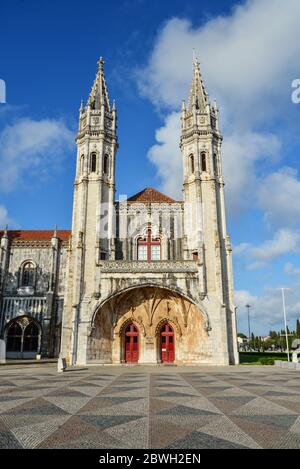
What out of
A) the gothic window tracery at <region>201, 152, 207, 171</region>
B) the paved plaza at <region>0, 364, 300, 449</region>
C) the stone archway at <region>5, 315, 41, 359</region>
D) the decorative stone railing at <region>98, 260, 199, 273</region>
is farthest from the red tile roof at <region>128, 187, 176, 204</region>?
the paved plaza at <region>0, 364, 300, 449</region>

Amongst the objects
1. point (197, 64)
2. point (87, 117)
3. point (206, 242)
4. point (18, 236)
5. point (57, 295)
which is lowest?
point (57, 295)

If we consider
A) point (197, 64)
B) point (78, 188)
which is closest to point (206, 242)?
point (78, 188)

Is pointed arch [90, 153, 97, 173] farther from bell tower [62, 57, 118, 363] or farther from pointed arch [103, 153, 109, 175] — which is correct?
pointed arch [103, 153, 109, 175]

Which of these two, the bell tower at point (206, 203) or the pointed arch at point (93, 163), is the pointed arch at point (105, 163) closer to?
the pointed arch at point (93, 163)

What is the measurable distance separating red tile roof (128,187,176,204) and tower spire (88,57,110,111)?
868 cm

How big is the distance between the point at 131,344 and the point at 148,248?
7985 millimetres

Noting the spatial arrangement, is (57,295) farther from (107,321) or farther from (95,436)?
(95,436)

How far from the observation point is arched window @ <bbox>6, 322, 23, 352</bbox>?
106ft

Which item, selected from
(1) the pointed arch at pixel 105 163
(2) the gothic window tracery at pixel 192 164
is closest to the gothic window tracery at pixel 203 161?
(2) the gothic window tracery at pixel 192 164

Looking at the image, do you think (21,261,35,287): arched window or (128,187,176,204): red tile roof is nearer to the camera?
(128,187,176,204): red tile roof

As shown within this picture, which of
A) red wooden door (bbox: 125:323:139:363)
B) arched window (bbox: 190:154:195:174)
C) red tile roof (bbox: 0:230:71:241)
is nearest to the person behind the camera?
red wooden door (bbox: 125:323:139:363)

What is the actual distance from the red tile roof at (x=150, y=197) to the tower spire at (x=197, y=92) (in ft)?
28.4

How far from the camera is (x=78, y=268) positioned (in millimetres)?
26219
